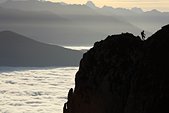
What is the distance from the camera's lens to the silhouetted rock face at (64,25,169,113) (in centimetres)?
2519

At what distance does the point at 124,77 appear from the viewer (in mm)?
29625

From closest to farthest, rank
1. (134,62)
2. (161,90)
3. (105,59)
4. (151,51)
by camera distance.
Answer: (161,90) < (151,51) < (134,62) < (105,59)

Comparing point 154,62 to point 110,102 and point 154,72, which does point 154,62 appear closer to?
point 154,72

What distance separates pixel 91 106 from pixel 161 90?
6.84 metres

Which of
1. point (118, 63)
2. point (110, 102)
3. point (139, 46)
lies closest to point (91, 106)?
point (110, 102)

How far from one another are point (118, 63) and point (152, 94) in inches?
243

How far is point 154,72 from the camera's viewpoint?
25.5 m

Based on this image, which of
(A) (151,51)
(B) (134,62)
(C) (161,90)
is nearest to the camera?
(C) (161,90)

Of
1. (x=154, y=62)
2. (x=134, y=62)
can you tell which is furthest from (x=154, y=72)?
(x=134, y=62)

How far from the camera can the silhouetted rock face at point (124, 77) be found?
25.2m

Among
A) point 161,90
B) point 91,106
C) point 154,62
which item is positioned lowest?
point 91,106

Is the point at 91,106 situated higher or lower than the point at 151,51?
lower

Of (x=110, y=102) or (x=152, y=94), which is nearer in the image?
(x=152, y=94)

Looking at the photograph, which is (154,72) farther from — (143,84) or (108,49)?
(108,49)
